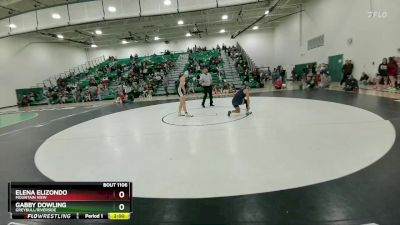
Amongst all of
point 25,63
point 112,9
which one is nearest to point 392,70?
point 112,9

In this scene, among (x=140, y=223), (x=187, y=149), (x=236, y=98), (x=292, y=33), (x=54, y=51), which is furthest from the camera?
(x=54, y=51)

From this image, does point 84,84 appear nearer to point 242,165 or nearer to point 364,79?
point 364,79

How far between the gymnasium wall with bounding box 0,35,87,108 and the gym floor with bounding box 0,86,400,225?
19.9 m

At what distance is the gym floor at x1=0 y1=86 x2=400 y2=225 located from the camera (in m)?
2.59

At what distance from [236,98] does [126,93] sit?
11038mm

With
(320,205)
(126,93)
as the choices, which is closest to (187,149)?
(320,205)

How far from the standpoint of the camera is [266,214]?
253cm

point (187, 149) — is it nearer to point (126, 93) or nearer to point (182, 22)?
point (126, 93)

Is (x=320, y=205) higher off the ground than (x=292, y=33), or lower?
lower

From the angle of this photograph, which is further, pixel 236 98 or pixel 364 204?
pixel 236 98

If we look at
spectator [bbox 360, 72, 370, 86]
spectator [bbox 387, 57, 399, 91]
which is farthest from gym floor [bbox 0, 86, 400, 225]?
spectator [bbox 360, 72, 370, 86]

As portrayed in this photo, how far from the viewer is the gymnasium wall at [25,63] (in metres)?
22.8
